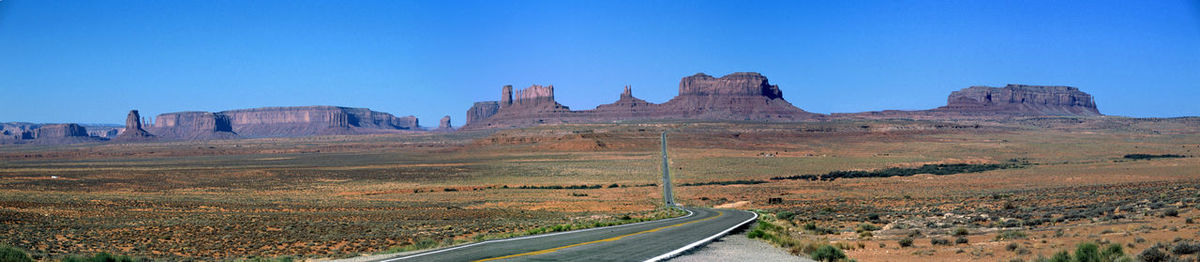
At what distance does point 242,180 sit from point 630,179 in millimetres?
31431

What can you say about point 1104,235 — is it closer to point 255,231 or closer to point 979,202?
point 979,202

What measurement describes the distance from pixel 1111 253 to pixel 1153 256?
1.90 feet

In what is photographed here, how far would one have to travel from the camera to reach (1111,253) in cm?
1050

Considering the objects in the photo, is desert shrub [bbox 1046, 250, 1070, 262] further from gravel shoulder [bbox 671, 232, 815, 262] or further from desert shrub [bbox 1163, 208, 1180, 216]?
desert shrub [bbox 1163, 208, 1180, 216]

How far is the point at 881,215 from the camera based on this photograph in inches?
957

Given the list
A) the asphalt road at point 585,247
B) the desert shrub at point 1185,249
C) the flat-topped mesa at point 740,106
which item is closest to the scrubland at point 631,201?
the desert shrub at point 1185,249

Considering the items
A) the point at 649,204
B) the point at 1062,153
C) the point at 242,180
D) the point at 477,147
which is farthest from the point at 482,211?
the point at 477,147

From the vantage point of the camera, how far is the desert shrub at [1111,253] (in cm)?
1020

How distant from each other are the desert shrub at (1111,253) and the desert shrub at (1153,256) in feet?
0.87

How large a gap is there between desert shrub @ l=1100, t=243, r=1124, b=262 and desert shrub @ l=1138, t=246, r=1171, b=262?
0.26 metres

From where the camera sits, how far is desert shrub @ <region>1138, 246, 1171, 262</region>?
10.4 m

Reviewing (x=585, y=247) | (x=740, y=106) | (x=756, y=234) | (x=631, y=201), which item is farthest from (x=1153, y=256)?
(x=740, y=106)

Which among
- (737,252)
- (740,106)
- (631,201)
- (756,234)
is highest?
(740,106)

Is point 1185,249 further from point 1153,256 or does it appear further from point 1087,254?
point 1087,254
